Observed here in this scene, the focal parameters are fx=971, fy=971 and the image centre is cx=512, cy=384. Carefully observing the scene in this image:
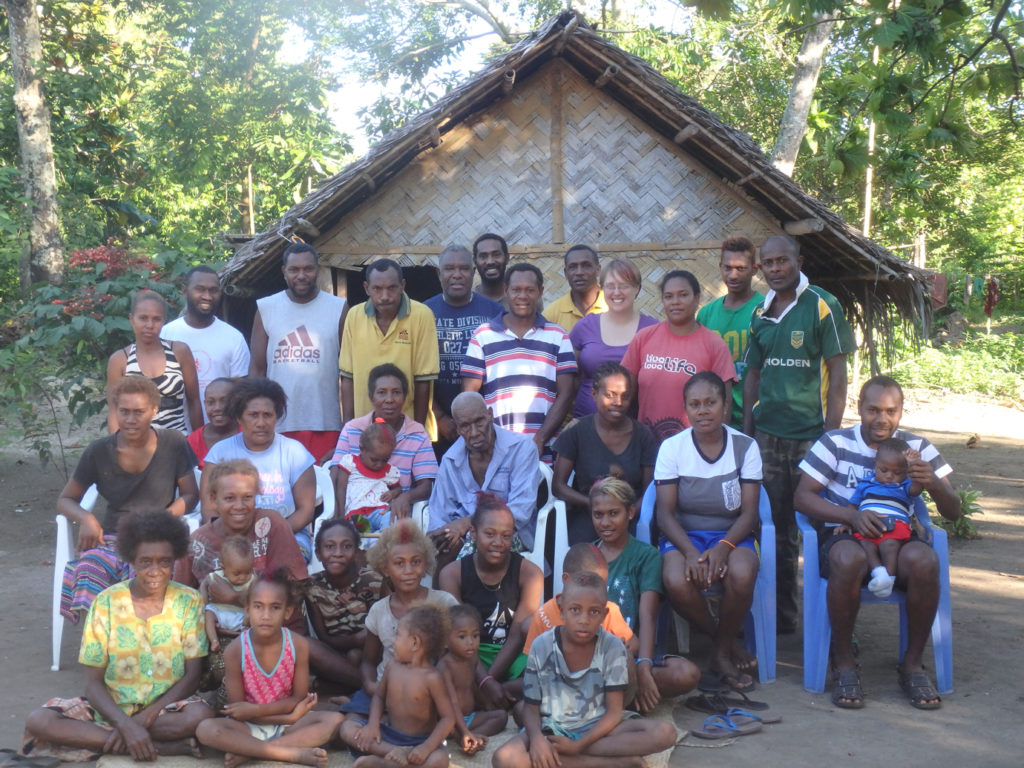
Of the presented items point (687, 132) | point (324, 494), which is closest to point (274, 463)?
point (324, 494)

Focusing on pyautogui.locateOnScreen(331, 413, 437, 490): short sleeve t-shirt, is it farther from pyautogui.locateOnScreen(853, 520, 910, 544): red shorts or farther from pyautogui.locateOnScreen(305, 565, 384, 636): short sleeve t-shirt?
pyautogui.locateOnScreen(853, 520, 910, 544): red shorts

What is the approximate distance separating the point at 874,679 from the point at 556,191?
13.4 ft

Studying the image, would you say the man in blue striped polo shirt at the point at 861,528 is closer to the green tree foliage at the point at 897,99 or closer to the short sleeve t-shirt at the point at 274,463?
the green tree foliage at the point at 897,99

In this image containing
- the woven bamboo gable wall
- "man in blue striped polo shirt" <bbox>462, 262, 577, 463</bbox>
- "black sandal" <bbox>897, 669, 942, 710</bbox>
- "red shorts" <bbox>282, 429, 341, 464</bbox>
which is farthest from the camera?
the woven bamboo gable wall

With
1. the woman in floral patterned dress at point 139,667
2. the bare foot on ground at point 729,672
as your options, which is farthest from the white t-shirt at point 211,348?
the bare foot on ground at point 729,672

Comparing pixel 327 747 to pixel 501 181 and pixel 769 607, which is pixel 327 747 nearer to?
pixel 769 607

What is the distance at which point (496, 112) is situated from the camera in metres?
7.23

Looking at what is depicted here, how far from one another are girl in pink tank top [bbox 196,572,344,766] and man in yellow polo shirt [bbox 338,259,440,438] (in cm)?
169

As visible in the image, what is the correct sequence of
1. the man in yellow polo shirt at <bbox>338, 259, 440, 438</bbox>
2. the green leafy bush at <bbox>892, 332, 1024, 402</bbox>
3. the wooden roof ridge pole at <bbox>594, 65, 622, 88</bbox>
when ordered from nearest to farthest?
the man in yellow polo shirt at <bbox>338, 259, 440, 438</bbox> < the wooden roof ridge pole at <bbox>594, 65, 622, 88</bbox> < the green leafy bush at <bbox>892, 332, 1024, 402</bbox>

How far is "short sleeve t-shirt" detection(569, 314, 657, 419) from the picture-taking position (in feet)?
16.7

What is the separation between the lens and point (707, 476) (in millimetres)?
4465

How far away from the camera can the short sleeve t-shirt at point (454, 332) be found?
5457 mm

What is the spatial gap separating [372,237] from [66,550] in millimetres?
3328

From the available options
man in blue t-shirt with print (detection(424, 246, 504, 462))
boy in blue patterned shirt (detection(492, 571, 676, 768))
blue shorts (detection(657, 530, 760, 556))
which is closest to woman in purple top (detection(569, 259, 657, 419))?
man in blue t-shirt with print (detection(424, 246, 504, 462))
